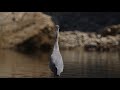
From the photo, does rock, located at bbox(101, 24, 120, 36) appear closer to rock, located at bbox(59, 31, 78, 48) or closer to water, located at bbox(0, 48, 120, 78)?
rock, located at bbox(59, 31, 78, 48)

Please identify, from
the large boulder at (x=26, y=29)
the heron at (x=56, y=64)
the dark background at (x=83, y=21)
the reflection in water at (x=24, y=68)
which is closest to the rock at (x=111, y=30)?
the dark background at (x=83, y=21)

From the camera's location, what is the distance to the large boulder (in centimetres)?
1591

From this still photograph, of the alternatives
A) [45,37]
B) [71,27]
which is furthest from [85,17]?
[45,37]

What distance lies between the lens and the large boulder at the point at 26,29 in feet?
→ 52.2

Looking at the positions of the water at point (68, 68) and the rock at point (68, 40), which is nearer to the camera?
the water at point (68, 68)

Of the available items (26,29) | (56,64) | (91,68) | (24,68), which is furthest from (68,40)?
(56,64)

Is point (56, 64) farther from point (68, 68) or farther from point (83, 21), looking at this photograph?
point (83, 21)

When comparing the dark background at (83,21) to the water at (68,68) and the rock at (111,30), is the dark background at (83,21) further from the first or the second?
the water at (68,68)

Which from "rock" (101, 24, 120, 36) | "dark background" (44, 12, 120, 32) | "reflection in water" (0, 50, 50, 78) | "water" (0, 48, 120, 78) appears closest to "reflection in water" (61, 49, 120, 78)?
"water" (0, 48, 120, 78)

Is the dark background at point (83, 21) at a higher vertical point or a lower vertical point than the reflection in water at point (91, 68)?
higher

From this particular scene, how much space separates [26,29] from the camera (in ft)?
53.3

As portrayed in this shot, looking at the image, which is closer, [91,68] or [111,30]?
[91,68]

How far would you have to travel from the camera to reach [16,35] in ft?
53.3
